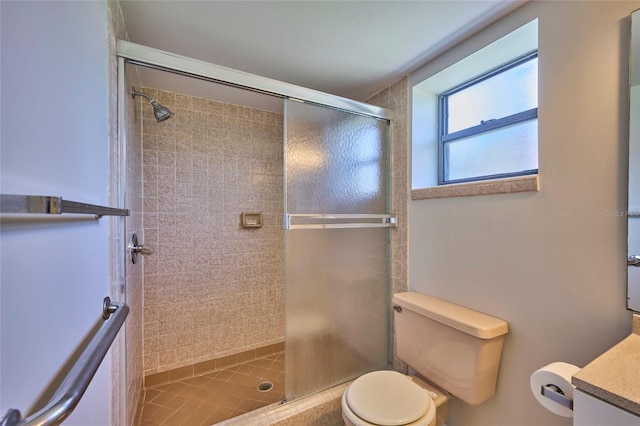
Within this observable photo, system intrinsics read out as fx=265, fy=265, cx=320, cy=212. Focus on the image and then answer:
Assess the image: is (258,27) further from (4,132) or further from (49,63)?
(4,132)

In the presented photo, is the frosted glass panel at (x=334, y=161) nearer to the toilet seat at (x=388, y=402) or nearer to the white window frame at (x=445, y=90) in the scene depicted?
the white window frame at (x=445, y=90)

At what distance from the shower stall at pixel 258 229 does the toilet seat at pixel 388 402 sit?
430 mm

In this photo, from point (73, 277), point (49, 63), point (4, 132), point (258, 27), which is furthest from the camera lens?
point (258, 27)

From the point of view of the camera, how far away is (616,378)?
25.6 inches

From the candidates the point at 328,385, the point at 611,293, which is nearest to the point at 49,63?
the point at 611,293

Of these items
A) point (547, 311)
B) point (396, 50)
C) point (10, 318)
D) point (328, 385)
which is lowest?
point (328, 385)

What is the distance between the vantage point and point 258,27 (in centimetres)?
133

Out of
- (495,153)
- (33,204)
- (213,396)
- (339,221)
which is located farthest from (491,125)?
(213,396)

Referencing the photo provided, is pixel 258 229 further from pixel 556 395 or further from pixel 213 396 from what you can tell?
pixel 556 395

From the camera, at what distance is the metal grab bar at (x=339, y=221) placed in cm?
155

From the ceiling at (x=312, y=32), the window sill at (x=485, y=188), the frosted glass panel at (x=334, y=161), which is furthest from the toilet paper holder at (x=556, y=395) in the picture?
the ceiling at (x=312, y=32)

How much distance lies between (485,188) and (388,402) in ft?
3.70

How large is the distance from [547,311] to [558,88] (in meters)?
0.94

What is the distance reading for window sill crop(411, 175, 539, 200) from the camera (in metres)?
1.19
